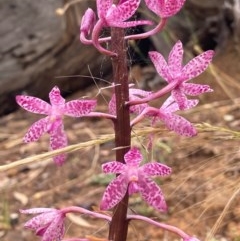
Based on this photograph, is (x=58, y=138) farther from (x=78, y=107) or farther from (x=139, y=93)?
(x=139, y=93)

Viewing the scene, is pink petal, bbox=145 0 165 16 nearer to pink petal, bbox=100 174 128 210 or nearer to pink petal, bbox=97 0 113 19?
pink petal, bbox=97 0 113 19

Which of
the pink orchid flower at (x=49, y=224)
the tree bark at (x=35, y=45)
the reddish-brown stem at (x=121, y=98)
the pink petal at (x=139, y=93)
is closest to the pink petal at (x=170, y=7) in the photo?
the reddish-brown stem at (x=121, y=98)

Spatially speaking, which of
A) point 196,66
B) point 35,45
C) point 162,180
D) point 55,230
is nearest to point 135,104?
point 196,66

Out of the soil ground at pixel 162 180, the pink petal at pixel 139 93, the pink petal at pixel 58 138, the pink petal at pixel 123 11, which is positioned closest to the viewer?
the pink petal at pixel 123 11

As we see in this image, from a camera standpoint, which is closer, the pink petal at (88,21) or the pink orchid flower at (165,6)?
the pink orchid flower at (165,6)

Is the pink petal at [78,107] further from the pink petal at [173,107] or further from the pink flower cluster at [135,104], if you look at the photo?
the pink petal at [173,107]

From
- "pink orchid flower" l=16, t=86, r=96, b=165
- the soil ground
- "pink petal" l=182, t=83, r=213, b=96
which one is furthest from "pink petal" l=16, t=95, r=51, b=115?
the soil ground

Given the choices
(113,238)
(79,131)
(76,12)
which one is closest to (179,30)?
(76,12)
